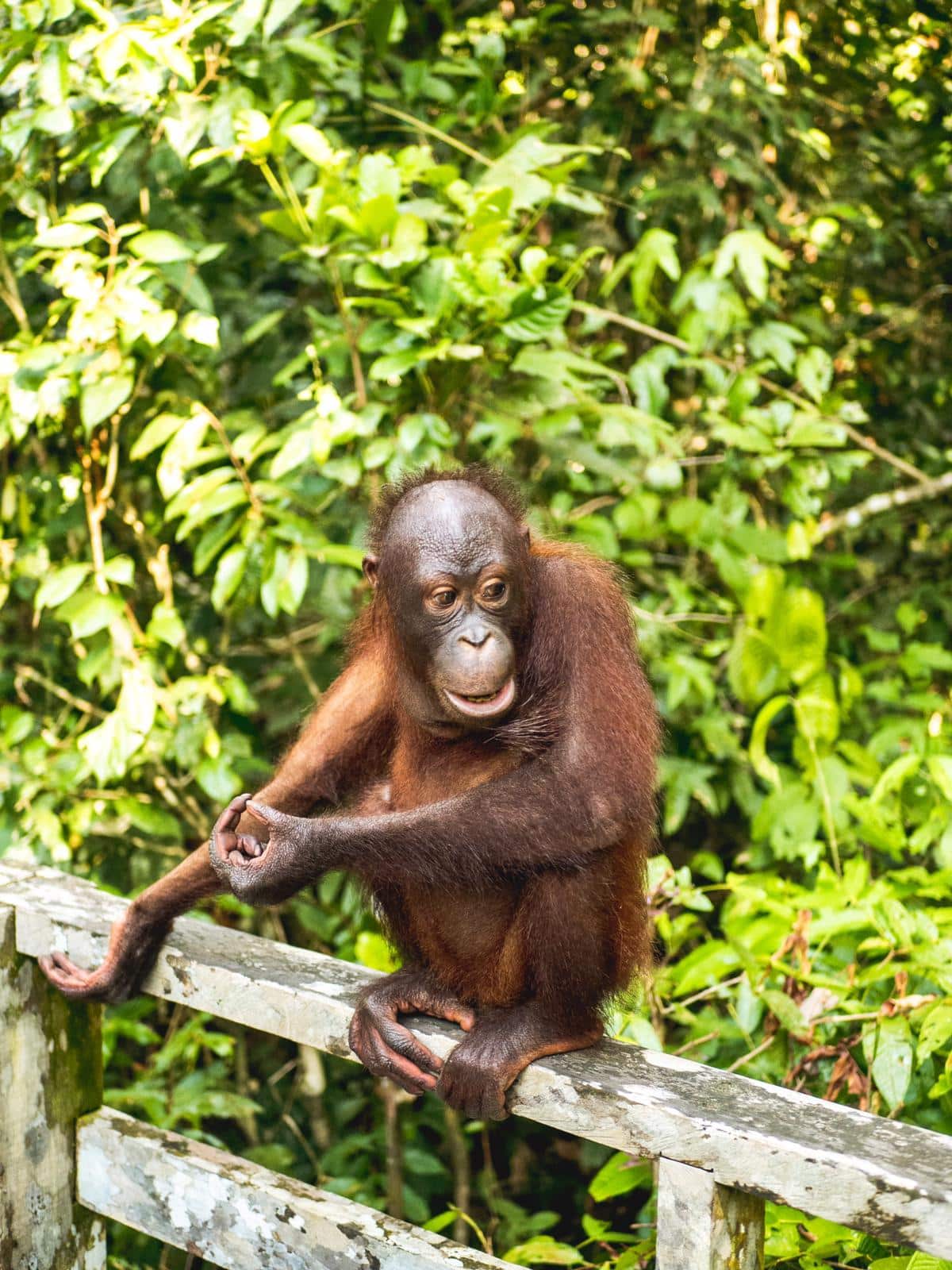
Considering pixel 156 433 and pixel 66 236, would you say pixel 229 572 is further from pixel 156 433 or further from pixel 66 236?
pixel 66 236

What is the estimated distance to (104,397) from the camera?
9.78 ft

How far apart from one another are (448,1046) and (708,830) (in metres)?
2.73

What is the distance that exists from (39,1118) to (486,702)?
3.47 ft

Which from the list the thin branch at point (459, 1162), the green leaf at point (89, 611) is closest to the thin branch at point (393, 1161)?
the thin branch at point (459, 1162)

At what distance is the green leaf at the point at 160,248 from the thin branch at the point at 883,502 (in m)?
2.30

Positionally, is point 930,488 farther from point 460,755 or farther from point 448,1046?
point 448,1046

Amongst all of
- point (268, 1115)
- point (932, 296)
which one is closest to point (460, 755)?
point (268, 1115)

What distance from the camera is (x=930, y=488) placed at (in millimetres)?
4371

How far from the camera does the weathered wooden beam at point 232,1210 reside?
1.84 m

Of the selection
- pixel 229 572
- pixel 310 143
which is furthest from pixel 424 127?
pixel 229 572

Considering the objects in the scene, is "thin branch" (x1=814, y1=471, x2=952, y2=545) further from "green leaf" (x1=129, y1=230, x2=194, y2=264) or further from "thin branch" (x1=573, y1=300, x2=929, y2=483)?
"green leaf" (x1=129, y1=230, x2=194, y2=264)

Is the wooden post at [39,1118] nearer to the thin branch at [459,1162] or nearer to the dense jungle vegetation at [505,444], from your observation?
the dense jungle vegetation at [505,444]

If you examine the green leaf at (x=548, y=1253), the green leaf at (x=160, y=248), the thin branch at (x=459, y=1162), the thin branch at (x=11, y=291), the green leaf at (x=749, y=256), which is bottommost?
the thin branch at (x=459, y=1162)

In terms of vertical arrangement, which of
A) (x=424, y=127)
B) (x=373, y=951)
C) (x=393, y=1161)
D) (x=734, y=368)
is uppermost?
(x=424, y=127)
